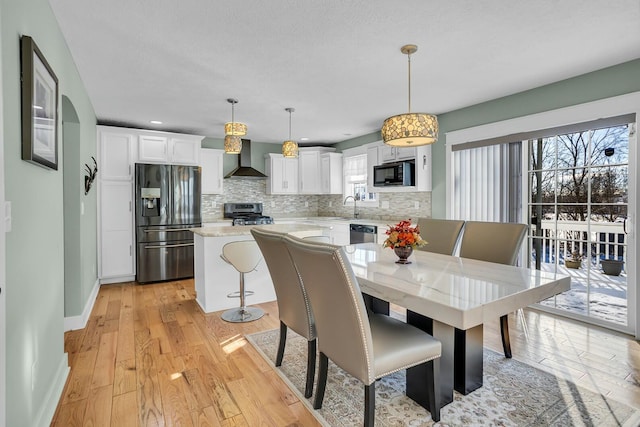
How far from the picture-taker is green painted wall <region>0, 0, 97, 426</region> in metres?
1.34

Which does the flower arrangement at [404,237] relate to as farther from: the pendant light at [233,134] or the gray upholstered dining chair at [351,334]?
the pendant light at [233,134]

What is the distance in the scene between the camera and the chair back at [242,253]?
309cm

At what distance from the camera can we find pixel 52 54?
2.07 metres

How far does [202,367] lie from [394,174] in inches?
138

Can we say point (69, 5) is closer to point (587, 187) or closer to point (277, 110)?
point (277, 110)

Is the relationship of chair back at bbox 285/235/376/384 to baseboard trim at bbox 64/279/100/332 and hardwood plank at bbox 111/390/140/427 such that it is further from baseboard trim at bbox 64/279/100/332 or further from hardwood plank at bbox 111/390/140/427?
baseboard trim at bbox 64/279/100/332

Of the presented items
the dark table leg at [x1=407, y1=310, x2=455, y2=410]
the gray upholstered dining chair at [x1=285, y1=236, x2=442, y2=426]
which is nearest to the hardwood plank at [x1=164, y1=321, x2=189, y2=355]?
the gray upholstered dining chair at [x1=285, y1=236, x2=442, y2=426]

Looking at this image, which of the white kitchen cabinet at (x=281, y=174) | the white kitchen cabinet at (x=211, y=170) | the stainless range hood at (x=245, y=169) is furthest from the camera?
the white kitchen cabinet at (x=281, y=174)

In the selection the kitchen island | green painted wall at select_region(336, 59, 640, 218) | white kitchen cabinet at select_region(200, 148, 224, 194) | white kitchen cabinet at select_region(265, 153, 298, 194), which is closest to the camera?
green painted wall at select_region(336, 59, 640, 218)

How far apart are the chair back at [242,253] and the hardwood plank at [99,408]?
1.29 metres

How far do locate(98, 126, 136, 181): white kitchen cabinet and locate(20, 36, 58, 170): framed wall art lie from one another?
9.54 ft

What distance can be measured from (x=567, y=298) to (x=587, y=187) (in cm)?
112

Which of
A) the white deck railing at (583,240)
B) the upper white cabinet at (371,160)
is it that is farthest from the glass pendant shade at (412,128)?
the upper white cabinet at (371,160)

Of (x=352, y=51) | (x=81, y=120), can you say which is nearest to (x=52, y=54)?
(x=81, y=120)
